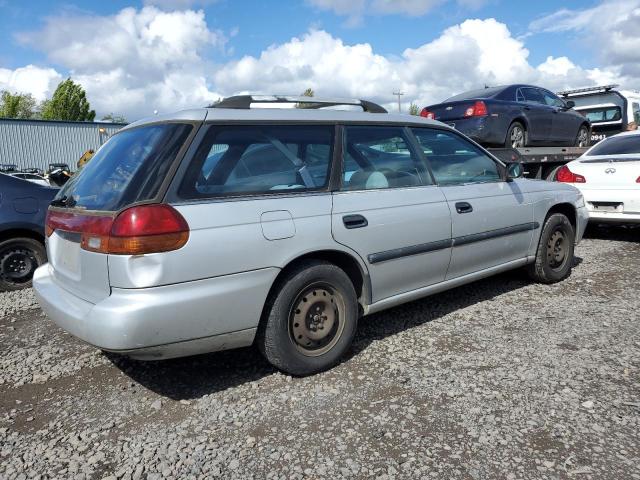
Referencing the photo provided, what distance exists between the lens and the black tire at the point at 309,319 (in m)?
3.02

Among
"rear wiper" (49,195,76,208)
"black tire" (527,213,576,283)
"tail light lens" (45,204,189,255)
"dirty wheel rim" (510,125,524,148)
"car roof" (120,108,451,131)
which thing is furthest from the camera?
"dirty wheel rim" (510,125,524,148)

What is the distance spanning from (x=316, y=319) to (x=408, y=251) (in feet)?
2.80

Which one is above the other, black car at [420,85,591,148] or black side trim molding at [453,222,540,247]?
black car at [420,85,591,148]

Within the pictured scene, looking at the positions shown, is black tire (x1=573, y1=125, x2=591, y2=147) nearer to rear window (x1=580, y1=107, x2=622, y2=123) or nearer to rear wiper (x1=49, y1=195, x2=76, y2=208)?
rear window (x1=580, y1=107, x2=622, y2=123)

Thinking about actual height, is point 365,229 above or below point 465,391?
above

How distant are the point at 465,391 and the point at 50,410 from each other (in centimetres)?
238

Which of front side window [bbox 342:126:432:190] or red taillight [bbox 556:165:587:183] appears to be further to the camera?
red taillight [bbox 556:165:587:183]

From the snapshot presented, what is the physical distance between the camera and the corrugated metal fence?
3241cm

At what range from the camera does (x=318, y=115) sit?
3471mm

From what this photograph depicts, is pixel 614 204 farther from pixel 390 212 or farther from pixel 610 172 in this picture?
pixel 390 212

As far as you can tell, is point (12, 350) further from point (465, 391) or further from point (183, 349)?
point (465, 391)

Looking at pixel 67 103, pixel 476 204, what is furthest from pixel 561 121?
pixel 67 103

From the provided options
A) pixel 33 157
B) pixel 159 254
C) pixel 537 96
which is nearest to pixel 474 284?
pixel 159 254

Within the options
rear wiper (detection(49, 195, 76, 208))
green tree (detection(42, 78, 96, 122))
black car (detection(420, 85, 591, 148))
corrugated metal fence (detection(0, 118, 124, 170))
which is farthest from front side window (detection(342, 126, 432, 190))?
green tree (detection(42, 78, 96, 122))
